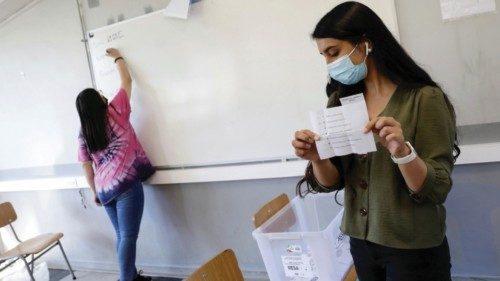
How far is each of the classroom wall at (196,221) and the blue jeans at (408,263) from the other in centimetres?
97

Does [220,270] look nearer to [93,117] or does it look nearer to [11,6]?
[93,117]

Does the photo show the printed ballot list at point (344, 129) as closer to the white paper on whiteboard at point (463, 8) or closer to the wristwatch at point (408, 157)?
the wristwatch at point (408, 157)

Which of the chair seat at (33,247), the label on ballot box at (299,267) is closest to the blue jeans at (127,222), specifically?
the chair seat at (33,247)

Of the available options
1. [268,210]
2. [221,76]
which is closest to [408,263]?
[268,210]

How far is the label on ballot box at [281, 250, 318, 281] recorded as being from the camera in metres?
1.47

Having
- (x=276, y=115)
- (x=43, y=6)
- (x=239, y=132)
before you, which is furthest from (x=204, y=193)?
(x=43, y=6)

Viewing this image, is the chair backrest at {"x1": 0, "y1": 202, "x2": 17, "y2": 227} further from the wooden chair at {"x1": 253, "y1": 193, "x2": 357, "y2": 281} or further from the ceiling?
the wooden chair at {"x1": 253, "y1": 193, "x2": 357, "y2": 281}

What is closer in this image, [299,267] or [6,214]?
[299,267]

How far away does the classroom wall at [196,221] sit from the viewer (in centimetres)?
183

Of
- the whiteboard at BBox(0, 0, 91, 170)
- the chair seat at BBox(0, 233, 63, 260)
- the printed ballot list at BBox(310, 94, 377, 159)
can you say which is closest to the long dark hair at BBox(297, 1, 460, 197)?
the printed ballot list at BBox(310, 94, 377, 159)

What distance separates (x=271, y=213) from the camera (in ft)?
5.74

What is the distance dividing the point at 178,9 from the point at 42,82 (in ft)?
4.51

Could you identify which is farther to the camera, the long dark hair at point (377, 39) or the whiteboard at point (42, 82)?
the whiteboard at point (42, 82)

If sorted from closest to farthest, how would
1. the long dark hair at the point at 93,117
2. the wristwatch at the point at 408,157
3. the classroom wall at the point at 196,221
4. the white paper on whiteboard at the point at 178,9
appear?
the wristwatch at the point at 408,157 → the classroom wall at the point at 196,221 → the white paper on whiteboard at the point at 178,9 → the long dark hair at the point at 93,117
